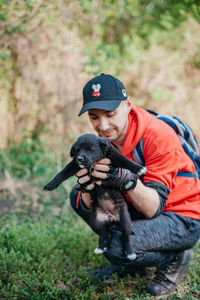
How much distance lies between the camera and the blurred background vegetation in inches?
200

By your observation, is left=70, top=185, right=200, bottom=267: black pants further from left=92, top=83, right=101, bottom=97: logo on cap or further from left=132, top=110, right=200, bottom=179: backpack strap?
left=92, top=83, right=101, bottom=97: logo on cap

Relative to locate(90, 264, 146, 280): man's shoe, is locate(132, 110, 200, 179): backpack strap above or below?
above

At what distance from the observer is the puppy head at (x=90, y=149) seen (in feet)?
8.71

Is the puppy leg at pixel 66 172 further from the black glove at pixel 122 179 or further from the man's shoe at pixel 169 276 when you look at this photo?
the man's shoe at pixel 169 276

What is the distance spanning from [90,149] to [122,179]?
15.5 inches

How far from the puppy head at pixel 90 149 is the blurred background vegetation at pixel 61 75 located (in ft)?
4.06

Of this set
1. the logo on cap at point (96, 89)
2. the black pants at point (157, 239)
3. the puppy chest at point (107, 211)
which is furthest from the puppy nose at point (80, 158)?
the black pants at point (157, 239)

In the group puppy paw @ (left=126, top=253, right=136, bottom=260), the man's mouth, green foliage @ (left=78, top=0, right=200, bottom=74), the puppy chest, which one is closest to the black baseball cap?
the man's mouth

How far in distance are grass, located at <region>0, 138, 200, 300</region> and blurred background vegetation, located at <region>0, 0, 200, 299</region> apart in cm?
3

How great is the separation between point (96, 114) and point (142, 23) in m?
10.2

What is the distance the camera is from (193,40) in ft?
33.0

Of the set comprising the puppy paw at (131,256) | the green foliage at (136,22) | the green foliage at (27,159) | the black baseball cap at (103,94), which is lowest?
the puppy paw at (131,256)

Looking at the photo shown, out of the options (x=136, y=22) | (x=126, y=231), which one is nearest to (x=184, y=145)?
(x=126, y=231)

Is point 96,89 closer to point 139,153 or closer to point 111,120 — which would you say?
point 111,120
